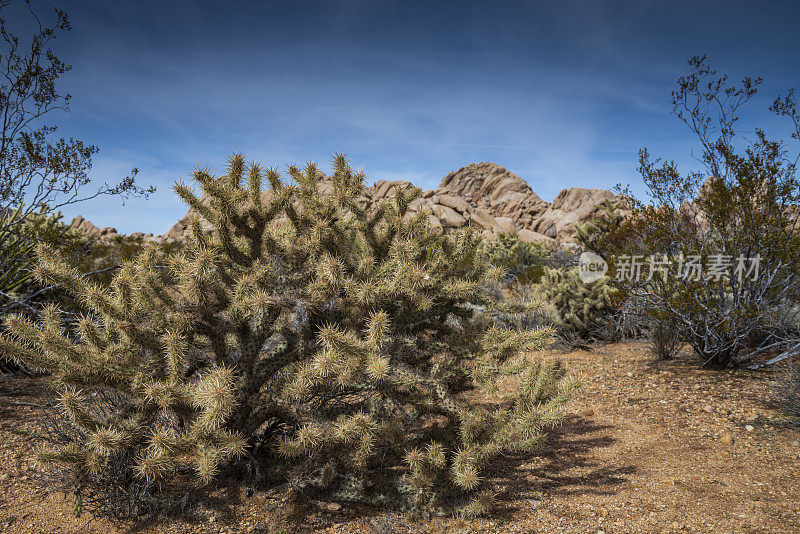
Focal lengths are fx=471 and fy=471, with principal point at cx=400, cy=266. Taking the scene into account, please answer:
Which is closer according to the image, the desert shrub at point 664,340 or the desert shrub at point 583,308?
the desert shrub at point 664,340

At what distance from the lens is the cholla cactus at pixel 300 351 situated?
3.26 m

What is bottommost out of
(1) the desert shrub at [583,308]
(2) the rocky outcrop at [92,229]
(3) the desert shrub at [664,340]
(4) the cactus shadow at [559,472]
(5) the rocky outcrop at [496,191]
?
(4) the cactus shadow at [559,472]

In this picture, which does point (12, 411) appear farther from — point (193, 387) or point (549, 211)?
point (549, 211)

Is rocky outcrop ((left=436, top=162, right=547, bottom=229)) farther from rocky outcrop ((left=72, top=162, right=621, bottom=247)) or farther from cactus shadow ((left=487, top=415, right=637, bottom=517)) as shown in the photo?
cactus shadow ((left=487, top=415, right=637, bottom=517))

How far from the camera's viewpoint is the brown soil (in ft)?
11.0

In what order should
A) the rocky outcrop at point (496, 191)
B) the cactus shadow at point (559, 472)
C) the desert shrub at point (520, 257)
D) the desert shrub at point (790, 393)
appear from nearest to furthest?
1. the cactus shadow at point (559, 472)
2. the desert shrub at point (790, 393)
3. the desert shrub at point (520, 257)
4. the rocky outcrop at point (496, 191)

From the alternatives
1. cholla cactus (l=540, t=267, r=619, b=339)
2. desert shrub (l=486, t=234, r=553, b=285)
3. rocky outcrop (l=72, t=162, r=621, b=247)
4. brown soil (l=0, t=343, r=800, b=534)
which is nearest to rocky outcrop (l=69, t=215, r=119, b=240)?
rocky outcrop (l=72, t=162, r=621, b=247)

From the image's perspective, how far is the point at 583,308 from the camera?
9.57 m

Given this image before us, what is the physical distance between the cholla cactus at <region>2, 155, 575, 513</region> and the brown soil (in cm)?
32

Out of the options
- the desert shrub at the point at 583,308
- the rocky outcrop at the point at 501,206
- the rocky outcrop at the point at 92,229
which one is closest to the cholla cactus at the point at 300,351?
the desert shrub at the point at 583,308

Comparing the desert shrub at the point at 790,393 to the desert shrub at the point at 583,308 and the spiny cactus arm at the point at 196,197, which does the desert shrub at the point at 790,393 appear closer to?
the desert shrub at the point at 583,308

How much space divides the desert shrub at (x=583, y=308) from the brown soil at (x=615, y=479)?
308 centimetres

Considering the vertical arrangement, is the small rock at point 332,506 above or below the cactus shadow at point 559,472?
below

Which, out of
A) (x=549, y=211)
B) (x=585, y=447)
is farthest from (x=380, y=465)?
(x=549, y=211)
